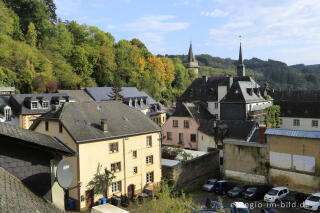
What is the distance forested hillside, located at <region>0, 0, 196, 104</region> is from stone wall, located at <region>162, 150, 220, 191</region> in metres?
34.2

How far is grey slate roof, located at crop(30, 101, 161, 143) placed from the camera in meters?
23.4

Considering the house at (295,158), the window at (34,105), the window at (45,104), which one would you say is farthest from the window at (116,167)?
the window at (45,104)

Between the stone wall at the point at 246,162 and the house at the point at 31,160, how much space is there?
73.3 feet

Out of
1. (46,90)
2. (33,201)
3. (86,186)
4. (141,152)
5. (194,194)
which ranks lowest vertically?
(194,194)

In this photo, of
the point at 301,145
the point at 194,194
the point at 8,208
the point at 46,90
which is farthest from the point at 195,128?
the point at 8,208

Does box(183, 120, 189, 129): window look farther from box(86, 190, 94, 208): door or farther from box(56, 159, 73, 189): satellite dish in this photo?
box(56, 159, 73, 189): satellite dish

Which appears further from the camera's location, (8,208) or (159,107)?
(159,107)

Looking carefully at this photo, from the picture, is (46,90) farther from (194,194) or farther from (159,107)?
(194,194)

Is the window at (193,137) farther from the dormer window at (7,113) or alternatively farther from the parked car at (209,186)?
the dormer window at (7,113)

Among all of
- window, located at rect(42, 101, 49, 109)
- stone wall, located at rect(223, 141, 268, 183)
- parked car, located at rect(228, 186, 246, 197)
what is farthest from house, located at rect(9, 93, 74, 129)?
parked car, located at rect(228, 186, 246, 197)

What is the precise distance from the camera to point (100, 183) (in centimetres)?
2275

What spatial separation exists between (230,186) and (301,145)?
7.38 meters

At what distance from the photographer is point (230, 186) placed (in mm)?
26125

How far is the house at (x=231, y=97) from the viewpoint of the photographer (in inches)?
1709
